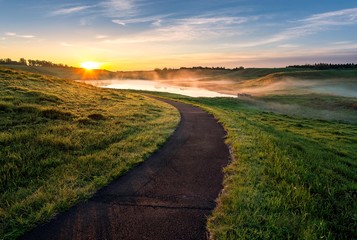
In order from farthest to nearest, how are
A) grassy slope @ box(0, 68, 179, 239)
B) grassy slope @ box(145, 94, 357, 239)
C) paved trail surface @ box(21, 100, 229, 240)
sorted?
grassy slope @ box(0, 68, 179, 239)
grassy slope @ box(145, 94, 357, 239)
paved trail surface @ box(21, 100, 229, 240)

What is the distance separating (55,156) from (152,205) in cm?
503

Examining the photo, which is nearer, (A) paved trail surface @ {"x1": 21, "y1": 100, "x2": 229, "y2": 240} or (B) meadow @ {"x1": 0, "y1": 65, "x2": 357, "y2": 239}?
(A) paved trail surface @ {"x1": 21, "y1": 100, "x2": 229, "y2": 240}

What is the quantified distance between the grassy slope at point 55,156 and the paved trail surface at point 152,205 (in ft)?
1.61

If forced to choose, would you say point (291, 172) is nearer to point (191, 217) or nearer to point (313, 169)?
point (313, 169)

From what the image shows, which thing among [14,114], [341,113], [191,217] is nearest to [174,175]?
[191,217]

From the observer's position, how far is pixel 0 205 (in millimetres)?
5906

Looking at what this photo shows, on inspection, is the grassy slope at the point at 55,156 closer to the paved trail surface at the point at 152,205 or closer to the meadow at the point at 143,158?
the meadow at the point at 143,158

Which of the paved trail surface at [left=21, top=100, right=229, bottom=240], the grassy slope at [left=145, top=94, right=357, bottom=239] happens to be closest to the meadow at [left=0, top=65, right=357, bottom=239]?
the grassy slope at [left=145, top=94, right=357, bottom=239]

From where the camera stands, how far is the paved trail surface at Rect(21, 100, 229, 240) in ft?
16.4

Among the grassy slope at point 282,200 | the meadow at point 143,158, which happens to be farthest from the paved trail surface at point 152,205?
the grassy slope at point 282,200

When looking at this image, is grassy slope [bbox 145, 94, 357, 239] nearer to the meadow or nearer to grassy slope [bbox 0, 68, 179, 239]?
the meadow

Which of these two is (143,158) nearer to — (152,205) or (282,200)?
(152,205)

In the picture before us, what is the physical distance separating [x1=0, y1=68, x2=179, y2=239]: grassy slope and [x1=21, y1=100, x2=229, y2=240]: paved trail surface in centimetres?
49

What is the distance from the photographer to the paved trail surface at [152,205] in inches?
197
